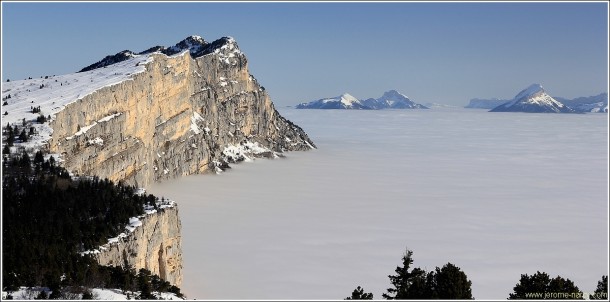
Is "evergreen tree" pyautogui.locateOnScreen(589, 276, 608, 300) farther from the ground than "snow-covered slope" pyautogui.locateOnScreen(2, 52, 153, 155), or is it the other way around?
"snow-covered slope" pyautogui.locateOnScreen(2, 52, 153, 155)

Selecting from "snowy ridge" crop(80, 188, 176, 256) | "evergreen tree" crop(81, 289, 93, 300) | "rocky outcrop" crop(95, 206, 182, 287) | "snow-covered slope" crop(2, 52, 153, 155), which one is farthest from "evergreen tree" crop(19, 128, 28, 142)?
"evergreen tree" crop(81, 289, 93, 300)

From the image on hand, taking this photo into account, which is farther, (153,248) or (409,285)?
(153,248)

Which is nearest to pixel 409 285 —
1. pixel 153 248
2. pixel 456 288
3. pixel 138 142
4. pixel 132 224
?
Result: pixel 456 288

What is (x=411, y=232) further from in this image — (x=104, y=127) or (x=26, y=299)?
(x=26, y=299)

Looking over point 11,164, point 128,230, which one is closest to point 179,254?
point 128,230

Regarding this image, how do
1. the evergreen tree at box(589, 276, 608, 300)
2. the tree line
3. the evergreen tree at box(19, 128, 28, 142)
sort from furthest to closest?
1. the evergreen tree at box(19, 128, 28, 142)
2. the evergreen tree at box(589, 276, 608, 300)
3. the tree line

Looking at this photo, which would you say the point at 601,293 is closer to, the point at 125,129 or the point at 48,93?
the point at 125,129

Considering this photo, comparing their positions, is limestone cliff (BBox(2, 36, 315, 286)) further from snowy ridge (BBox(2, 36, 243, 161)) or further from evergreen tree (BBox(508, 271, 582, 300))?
evergreen tree (BBox(508, 271, 582, 300))

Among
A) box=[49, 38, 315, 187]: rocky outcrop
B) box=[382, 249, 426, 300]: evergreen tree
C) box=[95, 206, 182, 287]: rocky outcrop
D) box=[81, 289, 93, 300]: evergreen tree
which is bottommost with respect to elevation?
box=[81, 289, 93, 300]: evergreen tree

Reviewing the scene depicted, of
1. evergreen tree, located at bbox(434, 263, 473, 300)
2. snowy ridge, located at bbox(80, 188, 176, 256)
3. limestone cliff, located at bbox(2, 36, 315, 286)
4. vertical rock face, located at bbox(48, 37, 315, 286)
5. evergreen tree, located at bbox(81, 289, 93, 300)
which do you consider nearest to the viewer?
evergreen tree, located at bbox(81, 289, 93, 300)
